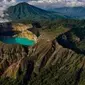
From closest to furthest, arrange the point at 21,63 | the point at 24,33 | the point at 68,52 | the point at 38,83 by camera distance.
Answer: the point at 38,83, the point at 21,63, the point at 68,52, the point at 24,33

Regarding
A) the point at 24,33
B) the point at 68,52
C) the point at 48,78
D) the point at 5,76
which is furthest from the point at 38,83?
the point at 24,33

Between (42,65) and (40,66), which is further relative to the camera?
(42,65)

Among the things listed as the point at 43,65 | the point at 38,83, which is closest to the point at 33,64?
the point at 43,65

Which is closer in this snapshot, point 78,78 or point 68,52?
point 78,78

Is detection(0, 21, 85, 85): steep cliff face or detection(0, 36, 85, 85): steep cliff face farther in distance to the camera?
detection(0, 36, 85, 85): steep cliff face

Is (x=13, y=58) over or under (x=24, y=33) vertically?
over

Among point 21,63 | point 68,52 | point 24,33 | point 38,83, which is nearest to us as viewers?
point 38,83

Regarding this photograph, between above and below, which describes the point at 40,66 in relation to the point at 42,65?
above

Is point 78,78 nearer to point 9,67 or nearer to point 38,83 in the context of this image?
point 38,83

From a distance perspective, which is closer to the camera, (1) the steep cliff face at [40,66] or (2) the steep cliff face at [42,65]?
(1) the steep cliff face at [40,66]
